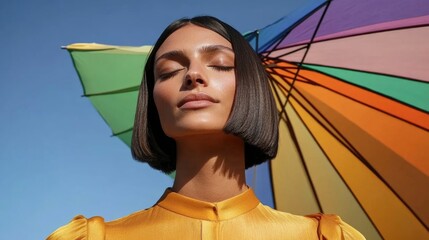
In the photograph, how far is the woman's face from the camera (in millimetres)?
1939

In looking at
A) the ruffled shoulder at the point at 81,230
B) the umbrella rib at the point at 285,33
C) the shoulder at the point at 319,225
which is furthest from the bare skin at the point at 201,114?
the umbrella rib at the point at 285,33

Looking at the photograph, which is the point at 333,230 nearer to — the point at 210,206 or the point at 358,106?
the point at 210,206

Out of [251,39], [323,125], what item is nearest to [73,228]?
[251,39]

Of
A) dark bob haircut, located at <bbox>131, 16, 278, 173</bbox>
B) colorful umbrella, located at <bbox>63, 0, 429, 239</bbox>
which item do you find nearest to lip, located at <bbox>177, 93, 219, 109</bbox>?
dark bob haircut, located at <bbox>131, 16, 278, 173</bbox>

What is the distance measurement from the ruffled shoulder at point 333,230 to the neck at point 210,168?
347 millimetres

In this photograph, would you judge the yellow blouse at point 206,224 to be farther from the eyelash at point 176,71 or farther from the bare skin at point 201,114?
the eyelash at point 176,71

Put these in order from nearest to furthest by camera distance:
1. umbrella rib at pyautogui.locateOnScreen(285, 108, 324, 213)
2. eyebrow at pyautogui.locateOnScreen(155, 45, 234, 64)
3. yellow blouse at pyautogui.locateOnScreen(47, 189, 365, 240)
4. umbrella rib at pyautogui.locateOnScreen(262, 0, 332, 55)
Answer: yellow blouse at pyautogui.locateOnScreen(47, 189, 365, 240) < eyebrow at pyautogui.locateOnScreen(155, 45, 234, 64) < umbrella rib at pyautogui.locateOnScreen(262, 0, 332, 55) < umbrella rib at pyautogui.locateOnScreen(285, 108, 324, 213)

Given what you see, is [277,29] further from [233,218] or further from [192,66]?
[233,218]

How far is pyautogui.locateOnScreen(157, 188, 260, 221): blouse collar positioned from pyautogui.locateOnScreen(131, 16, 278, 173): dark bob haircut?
0.23 metres

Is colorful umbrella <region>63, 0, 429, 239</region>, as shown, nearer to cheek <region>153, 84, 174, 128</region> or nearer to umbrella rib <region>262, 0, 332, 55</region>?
umbrella rib <region>262, 0, 332, 55</region>

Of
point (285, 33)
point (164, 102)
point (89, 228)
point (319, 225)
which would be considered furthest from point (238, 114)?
point (285, 33)

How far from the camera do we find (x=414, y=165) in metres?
3.53

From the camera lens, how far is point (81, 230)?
1913mm

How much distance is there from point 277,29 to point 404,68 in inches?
36.0
